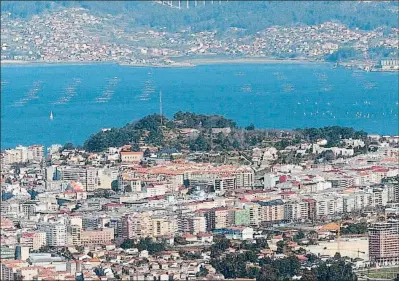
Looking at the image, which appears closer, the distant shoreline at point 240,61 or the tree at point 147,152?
the tree at point 147,152

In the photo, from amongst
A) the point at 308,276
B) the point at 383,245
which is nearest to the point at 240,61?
the point at 383,245

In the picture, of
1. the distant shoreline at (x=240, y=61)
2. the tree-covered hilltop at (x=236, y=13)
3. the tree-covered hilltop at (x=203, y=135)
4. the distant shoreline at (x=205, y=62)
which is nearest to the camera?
the tree-covered hilltop at (x=203, y=135)

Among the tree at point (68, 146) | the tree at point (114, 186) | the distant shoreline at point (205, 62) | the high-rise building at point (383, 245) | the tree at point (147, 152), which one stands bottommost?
the high-rise building at point (383, 245)

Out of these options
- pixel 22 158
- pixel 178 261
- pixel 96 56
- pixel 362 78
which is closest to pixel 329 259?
pixel 178 261

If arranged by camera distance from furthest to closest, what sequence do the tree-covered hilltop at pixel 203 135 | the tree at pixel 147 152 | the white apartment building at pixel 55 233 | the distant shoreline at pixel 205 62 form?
the distant shoreline at pixel 205 62
the tree-covered hilltop at pixel 203 135
the tree at pixel 147 152
the white apartment building at pixel 55 233

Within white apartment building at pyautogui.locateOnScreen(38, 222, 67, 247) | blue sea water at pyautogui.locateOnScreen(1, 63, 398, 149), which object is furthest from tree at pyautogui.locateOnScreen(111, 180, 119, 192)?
blue sea water at pyautogui.locateOnScreen(1, 63, 398, 149)

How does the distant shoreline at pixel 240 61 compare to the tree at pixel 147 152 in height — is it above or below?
above

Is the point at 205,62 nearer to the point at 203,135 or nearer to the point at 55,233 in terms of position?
the point at 203,135

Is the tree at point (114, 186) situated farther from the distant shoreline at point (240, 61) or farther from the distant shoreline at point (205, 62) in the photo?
the distant shoreline at point (240, 61)

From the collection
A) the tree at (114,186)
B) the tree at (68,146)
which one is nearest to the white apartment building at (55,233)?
the tree at (114,186)
